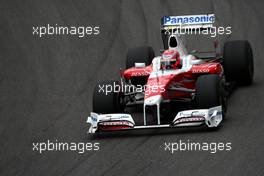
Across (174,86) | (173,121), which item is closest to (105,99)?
(174,86)

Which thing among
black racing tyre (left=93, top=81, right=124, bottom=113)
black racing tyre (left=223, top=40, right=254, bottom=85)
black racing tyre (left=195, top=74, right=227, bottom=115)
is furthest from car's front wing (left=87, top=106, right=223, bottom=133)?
black racing tyre (left=223, top=40, right=254, bottom=85)

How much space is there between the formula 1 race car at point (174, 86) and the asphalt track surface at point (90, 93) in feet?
0.94

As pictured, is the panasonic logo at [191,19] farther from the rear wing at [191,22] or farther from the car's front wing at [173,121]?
the car's front wing at [173,121]

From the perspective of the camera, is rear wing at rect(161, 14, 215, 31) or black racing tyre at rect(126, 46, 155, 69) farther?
black racing tyre at rect(126, 46, 155, 69)

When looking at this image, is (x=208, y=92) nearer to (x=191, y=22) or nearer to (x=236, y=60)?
(x=236, y=60)

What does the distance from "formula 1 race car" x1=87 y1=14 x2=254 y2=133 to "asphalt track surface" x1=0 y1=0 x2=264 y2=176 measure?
11.3 inches

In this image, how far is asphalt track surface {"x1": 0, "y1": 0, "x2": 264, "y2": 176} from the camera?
1295 centimetres

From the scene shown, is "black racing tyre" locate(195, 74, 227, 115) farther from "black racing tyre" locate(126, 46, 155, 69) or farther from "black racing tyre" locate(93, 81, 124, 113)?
"black racing tyre" locate(126, 46, 155, 69)

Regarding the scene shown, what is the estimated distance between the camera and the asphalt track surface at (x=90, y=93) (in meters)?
12.9

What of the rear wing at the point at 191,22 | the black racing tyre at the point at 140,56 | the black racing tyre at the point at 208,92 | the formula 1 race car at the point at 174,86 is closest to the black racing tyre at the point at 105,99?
the formula 1 race car at the point at 174,86

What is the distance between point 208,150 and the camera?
13.2 meters

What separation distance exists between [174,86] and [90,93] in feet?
11.5

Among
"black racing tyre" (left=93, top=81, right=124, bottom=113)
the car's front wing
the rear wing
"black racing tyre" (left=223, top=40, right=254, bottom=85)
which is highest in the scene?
the rear wing

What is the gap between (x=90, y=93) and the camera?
61.3 ft
